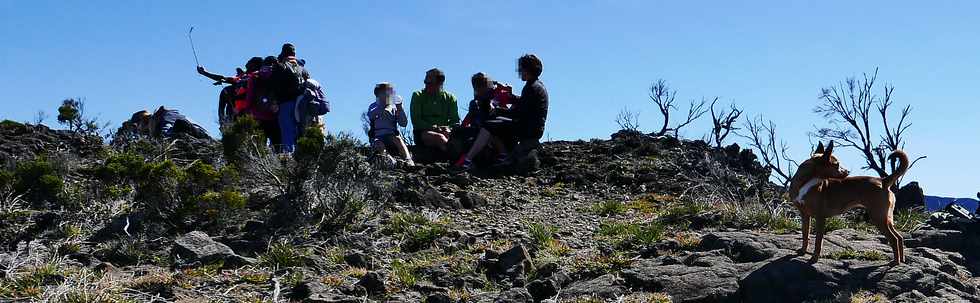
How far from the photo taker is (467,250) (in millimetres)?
8461

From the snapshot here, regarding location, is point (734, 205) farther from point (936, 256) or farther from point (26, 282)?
point (26, 282)

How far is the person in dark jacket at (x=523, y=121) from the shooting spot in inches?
479

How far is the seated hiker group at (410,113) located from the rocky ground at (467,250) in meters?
0.85

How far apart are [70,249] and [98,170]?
112 centimetres

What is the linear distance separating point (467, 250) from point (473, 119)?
4.70 metres

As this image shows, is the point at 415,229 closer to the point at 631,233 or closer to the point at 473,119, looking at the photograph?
the point at 631,233

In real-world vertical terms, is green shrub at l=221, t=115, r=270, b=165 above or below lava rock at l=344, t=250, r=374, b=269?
above

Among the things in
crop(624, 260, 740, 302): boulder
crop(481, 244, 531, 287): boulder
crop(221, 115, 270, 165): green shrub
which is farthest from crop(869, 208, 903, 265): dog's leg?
crop(221, 115, 270, 165): green shrub

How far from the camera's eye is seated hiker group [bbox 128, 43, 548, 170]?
39.0ft

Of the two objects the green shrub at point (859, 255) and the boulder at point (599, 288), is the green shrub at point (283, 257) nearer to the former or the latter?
the boulder at point (599, 288)

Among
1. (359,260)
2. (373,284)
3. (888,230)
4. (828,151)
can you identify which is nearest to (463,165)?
(359,260)

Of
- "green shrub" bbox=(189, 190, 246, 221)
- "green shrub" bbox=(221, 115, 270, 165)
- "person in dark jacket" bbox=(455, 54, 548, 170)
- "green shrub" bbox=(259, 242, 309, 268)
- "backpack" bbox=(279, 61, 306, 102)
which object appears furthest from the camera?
"person in dark jacket" bbox=(455, 54, 548, 170)

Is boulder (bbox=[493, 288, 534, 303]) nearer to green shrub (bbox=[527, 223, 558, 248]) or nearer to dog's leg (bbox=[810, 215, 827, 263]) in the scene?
green shrub (bbox=[527, 223, 558, 248])

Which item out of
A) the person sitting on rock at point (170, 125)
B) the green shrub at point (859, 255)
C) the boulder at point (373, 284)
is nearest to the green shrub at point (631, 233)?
the green shrub at point (859, 255)
